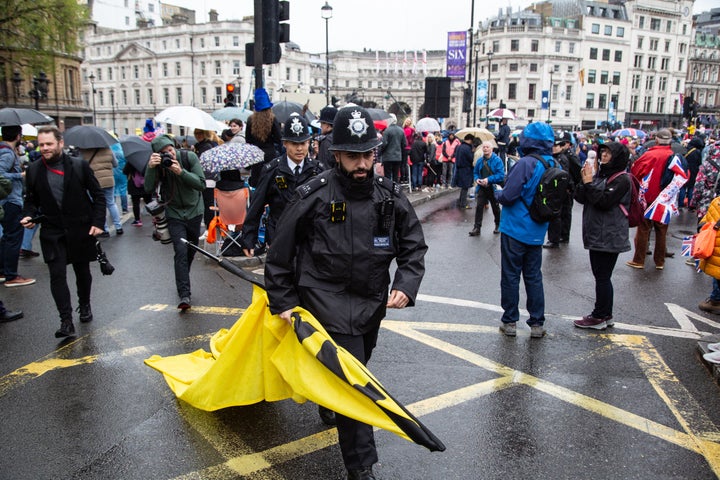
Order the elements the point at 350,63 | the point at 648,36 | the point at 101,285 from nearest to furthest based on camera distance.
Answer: the point at 101,285, the point at 648,36, the point at 350,63

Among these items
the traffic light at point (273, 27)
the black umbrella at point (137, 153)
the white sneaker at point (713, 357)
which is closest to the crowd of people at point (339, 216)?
the black umbrella at point (137, 153)

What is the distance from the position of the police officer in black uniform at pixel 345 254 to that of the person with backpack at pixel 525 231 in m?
2.69

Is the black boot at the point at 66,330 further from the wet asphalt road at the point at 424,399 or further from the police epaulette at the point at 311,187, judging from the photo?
the police epaulette at the point at 311,187

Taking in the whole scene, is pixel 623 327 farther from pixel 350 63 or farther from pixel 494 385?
pixel 350 63

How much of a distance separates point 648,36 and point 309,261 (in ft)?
369

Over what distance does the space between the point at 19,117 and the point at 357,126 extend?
8853 millimetres

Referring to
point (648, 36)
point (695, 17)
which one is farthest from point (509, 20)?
point (695, 17)

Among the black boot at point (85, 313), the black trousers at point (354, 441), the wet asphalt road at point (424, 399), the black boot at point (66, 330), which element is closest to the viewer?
the black trousers at point (354, 441)

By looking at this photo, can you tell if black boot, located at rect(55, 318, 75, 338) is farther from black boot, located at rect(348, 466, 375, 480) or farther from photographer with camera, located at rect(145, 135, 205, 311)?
black boot, located at rect(348, 466, 375, 480)

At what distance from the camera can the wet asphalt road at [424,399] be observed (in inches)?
139

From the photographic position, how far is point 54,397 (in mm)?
4426

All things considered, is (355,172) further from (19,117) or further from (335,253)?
(19,117)

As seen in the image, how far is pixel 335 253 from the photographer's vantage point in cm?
321

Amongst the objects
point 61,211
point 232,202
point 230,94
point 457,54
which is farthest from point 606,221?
point 457,54
